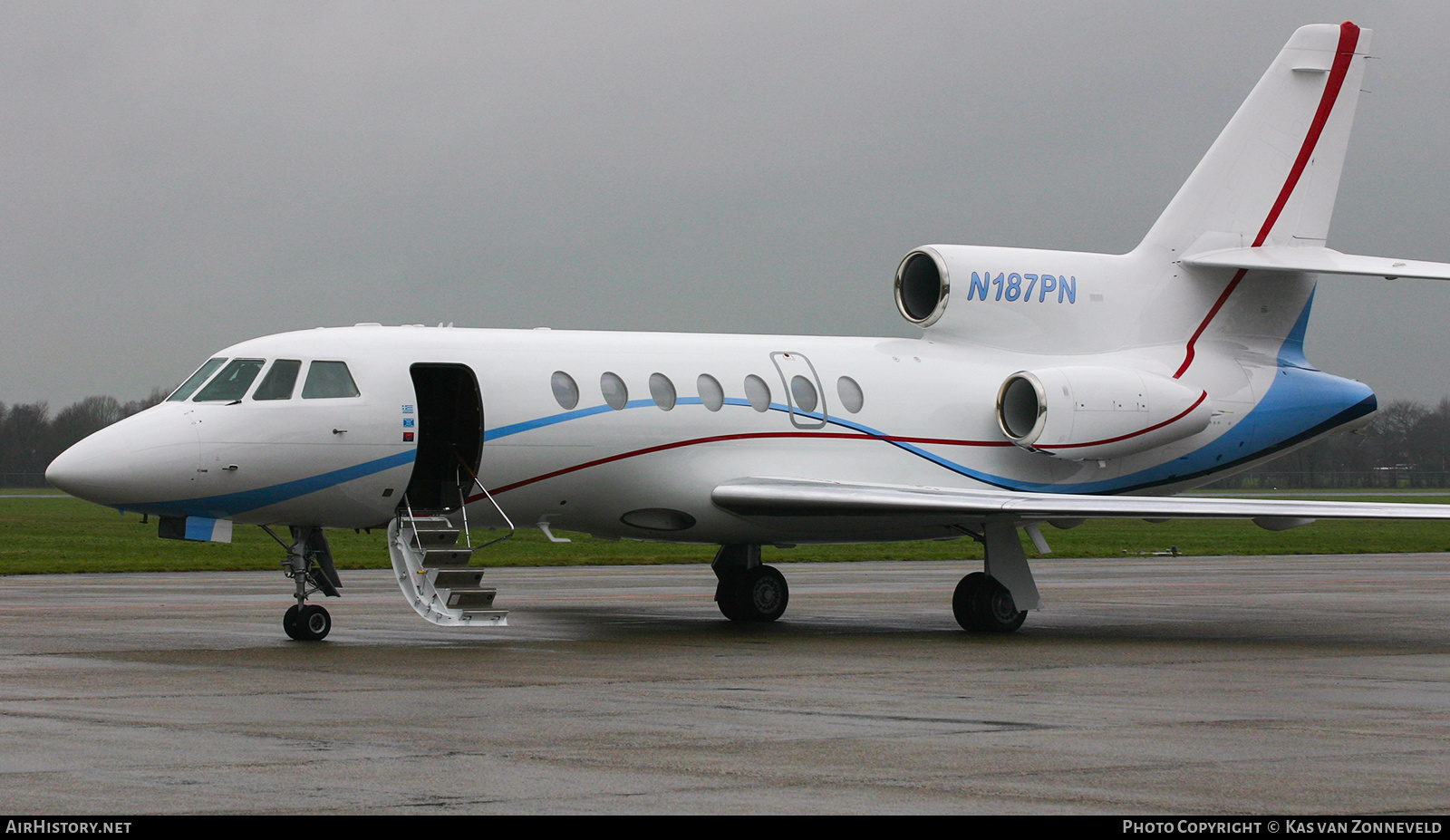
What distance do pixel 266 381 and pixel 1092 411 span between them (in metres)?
10.6

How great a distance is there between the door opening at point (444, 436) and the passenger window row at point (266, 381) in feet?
3.19

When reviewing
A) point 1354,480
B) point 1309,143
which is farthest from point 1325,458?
point 1309,143

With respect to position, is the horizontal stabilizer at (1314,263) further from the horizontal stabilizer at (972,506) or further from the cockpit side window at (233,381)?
the cockpit side window at (233,381)

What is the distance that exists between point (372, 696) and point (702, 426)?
7923mm

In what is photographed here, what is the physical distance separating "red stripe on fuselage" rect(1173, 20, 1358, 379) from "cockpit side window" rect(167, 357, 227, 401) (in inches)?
516

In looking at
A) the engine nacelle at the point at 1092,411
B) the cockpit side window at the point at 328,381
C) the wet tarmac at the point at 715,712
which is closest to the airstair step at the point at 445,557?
the wet tarmac at the point at 715,712

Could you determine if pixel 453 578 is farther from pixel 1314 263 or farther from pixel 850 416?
pixel 1314 263

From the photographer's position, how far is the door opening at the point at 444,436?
62.7 ft

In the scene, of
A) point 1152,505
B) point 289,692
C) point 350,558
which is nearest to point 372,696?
point 289,692

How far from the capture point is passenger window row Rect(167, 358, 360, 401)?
18.2m

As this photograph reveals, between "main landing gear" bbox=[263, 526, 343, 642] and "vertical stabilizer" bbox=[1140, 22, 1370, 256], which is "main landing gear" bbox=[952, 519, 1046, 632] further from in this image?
"main landing gear" bbox=[263, 526, 343, 642]

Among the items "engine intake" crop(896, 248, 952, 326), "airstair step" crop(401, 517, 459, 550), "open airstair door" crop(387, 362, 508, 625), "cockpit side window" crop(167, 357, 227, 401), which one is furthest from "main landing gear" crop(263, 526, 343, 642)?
"engine intake" crop(896, 248, 952, 326)
